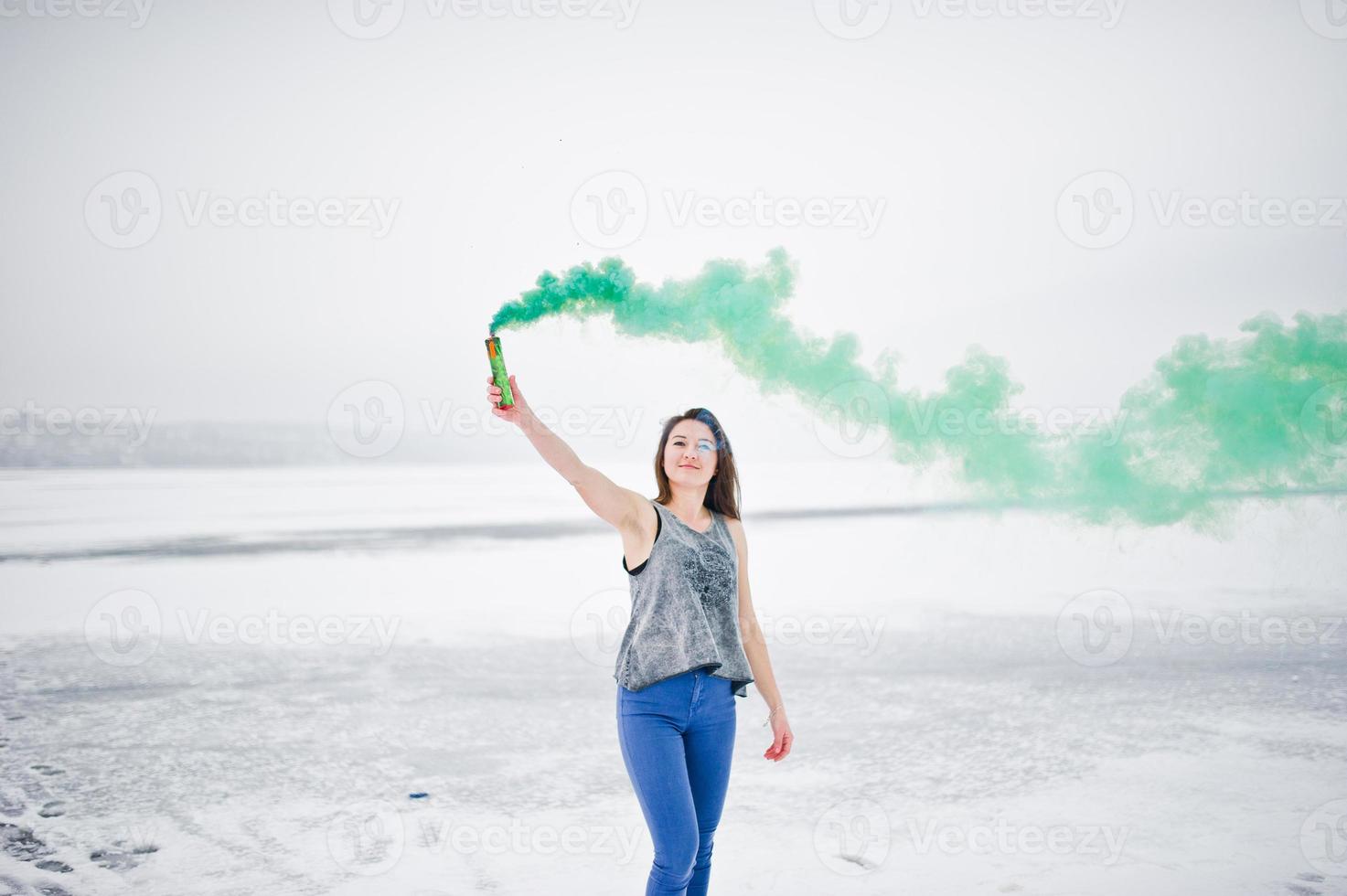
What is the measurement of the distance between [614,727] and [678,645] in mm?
3390

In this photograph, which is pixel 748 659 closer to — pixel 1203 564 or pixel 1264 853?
pixel 1264 853

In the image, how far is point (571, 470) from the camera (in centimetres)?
256

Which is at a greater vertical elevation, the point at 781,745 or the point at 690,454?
the point at 690,454

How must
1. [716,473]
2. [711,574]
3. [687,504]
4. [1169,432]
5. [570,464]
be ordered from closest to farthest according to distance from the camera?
[570,464], [711,574], [687,504], [716,473], [1169,432]

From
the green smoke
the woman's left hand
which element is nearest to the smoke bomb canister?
the woman's left hand

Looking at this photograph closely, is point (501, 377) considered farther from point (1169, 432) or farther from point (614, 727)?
point (1169, 432)

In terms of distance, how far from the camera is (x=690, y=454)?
2873 millimetres

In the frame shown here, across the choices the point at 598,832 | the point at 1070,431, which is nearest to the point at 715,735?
the point at 598,832

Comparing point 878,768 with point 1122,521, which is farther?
point 1122,521

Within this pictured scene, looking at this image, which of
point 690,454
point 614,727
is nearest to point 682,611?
point 690,454

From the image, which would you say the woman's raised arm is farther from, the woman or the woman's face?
the woman's face

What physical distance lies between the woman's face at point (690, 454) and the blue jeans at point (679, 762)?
0.56 metres

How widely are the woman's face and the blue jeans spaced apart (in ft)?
1.82

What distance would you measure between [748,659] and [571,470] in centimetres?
91
